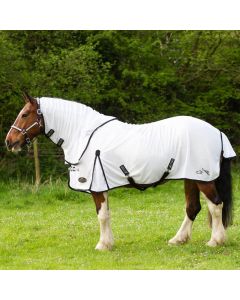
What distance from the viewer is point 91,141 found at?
7.29 meters

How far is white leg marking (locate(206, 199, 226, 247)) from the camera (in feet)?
23.7

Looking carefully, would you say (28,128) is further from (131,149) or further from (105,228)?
(105,228)

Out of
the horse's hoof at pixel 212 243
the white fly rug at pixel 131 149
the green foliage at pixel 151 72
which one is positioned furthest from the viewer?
the green foliage at pixel 151 72

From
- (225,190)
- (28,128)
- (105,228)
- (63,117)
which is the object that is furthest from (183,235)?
(28,128)

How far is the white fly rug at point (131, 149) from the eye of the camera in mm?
7086

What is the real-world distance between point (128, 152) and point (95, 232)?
79.0 inches

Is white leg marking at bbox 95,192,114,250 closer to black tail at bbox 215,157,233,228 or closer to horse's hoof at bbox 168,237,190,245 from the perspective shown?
horse's hoof at bbox 168,237,190,245

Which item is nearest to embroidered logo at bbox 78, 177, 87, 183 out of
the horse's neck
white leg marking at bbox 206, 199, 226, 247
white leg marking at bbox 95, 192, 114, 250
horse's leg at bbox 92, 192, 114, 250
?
horse's leg at bbox 92, 192, 114, 250

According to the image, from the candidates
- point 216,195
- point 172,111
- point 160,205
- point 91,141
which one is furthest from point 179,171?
point 172,111

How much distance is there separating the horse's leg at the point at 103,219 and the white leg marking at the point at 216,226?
1.27 meters

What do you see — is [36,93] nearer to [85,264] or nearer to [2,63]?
[2,63]

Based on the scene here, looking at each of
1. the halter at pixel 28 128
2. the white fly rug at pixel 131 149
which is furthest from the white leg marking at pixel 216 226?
the halter at pixel 28 128

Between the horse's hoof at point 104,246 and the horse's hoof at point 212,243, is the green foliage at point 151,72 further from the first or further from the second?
the horse's hoof at point 212,243

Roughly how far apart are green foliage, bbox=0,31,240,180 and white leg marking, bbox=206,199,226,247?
26.7 feet
